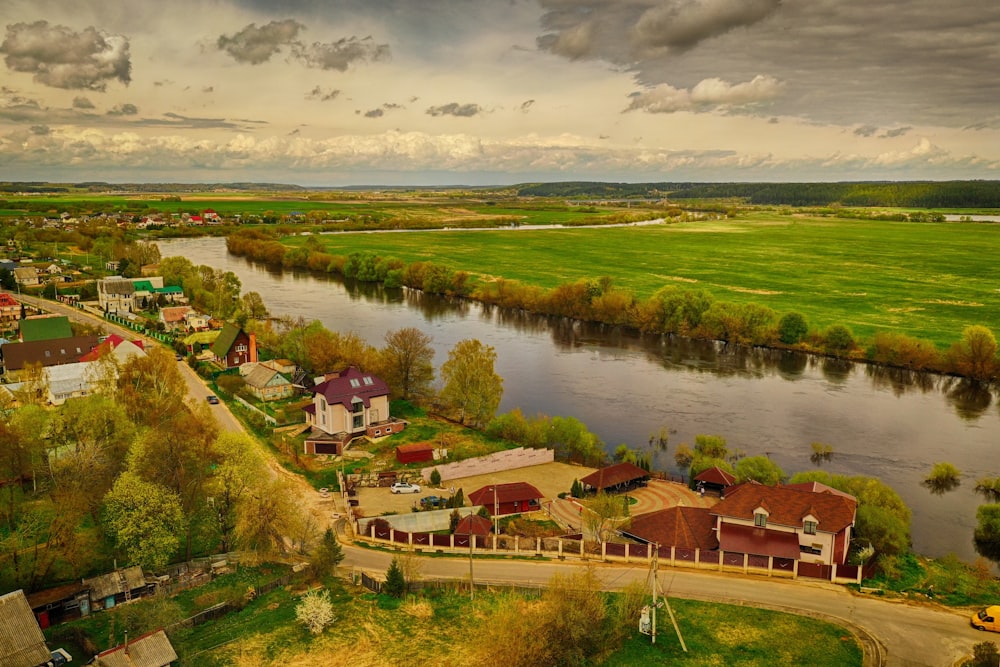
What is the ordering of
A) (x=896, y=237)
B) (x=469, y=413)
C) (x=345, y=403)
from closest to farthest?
(x=345, y=403)
(x=469, y=413)
(x=896, y=237)

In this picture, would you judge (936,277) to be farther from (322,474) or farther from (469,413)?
(322,474)

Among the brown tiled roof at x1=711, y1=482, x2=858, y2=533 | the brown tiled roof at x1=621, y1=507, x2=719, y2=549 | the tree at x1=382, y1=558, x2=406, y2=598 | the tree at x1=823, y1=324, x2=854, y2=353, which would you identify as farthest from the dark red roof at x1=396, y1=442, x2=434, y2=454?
the tree at x1=823, y1=324, x2=854, y2=353

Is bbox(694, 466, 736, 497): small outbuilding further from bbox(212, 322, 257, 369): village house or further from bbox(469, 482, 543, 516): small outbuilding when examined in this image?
bbox(212, 322, 257, 369): village house

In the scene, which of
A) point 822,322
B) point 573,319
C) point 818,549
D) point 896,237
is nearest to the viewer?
point 818,549

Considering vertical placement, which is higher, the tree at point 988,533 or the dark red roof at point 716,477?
the dark red roof at point 716,477

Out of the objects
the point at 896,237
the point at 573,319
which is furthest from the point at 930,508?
the point at 896,237

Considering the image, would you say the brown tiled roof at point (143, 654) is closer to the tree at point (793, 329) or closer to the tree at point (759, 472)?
the tree at point (759, 472)

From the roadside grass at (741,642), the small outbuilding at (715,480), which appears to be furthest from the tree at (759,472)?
the roadside grass at (741,642)
